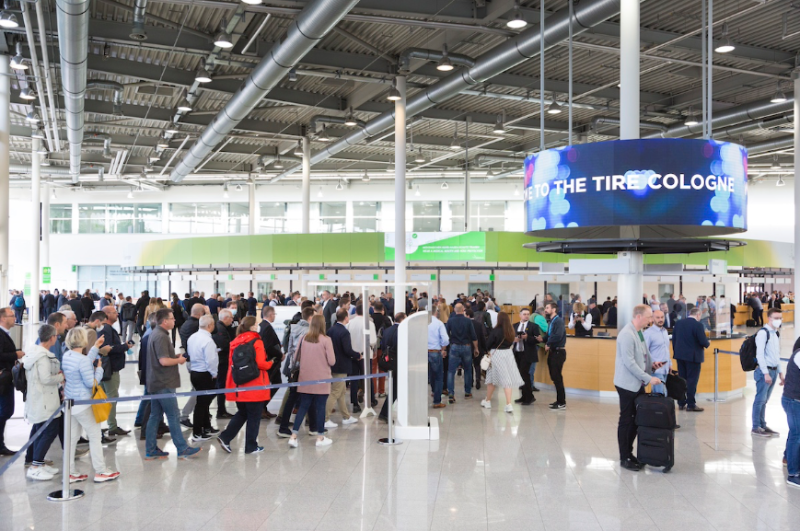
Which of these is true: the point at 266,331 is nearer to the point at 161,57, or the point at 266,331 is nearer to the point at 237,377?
the point at 237,377

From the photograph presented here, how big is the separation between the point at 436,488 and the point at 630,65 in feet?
18.4

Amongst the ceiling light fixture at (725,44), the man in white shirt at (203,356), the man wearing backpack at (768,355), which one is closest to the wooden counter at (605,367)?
the man wearing backpack at (768,355)

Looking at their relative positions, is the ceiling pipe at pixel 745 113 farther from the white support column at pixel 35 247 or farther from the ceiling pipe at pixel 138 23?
the white support column at pixel 35 247

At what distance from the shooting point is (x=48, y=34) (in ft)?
42.1

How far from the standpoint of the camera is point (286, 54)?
1086 cm

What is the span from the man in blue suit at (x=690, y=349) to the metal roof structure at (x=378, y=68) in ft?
17.6

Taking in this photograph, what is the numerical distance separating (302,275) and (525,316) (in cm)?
1247

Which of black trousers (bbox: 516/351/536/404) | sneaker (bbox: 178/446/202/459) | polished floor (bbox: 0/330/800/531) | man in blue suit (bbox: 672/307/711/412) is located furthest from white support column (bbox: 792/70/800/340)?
sneaker (bbox: 178/446/202/459)

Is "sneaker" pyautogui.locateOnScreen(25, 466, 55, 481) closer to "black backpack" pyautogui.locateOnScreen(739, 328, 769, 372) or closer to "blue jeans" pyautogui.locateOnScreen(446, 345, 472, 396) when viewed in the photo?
"blue jeans" pyautogui.locateOnScreen(446, 345, 472, 396)

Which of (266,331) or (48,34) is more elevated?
(48,34)

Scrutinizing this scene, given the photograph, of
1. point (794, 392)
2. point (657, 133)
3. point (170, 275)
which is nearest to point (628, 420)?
point (794, 392)

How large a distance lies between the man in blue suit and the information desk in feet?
2.81

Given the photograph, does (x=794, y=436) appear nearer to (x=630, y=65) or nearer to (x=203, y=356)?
(x=630, y=65)

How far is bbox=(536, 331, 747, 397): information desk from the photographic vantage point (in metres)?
9.93
